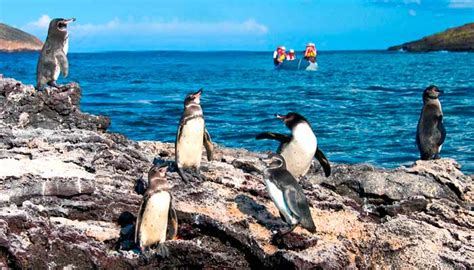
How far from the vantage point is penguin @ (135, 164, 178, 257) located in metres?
5.56

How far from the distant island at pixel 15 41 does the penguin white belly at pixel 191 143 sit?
145 metres

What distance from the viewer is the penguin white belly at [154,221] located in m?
5.56

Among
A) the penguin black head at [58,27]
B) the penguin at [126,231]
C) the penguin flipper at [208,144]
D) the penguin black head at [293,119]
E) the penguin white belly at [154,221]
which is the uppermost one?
the penguin black head at [58,27]

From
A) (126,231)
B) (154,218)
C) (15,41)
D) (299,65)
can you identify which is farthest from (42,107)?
(15,41)

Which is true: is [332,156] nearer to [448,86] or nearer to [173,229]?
[173,229]

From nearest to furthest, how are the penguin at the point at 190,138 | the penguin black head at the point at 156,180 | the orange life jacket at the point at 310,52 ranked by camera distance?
the penguin black head at the point at 156,180 → the penguin at the point at 190,138 → the orange life jacket at the point at 310,52

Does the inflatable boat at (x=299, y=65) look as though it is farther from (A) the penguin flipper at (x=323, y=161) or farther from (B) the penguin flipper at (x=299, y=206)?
(B) the penguin flipper at (x=299, y=206)

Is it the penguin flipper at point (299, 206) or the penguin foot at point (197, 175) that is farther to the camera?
the penguin foot at point (197, 175)

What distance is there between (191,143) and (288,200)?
155 centimetres

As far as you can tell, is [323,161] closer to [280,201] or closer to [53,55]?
[280,201]

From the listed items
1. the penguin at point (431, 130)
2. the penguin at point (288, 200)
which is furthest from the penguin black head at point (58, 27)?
the penguin at point (431, 130)

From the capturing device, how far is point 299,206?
19.3ft

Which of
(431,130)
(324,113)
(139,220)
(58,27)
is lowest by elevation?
(324,113)

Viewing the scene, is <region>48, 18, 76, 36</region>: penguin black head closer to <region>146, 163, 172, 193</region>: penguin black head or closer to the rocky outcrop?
the rocky outcrop
